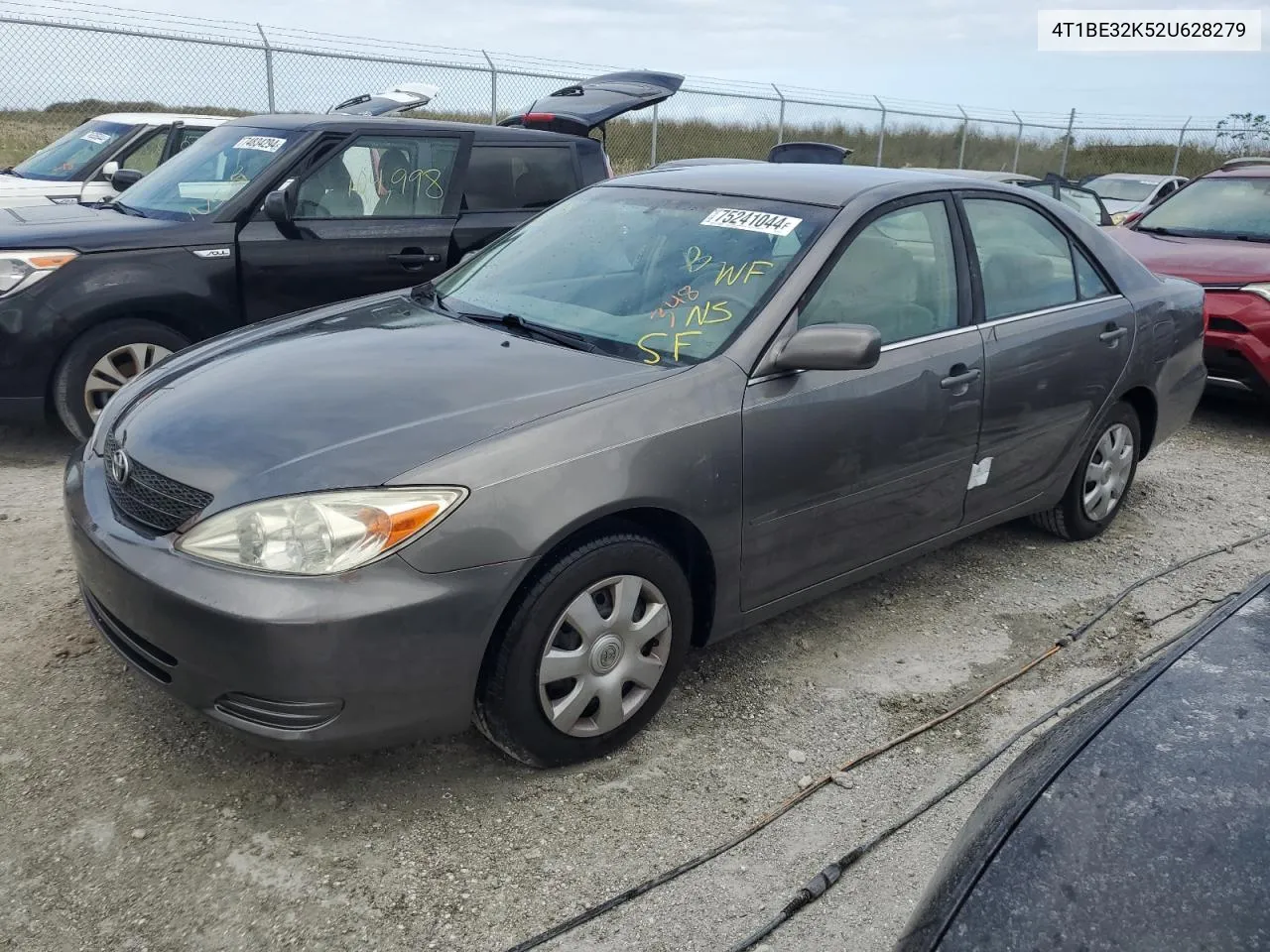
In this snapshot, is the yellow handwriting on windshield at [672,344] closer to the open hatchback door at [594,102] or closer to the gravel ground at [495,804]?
the gravel ground at [495,804]

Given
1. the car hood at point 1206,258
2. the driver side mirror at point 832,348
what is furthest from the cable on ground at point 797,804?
the car hood at point 1206,258

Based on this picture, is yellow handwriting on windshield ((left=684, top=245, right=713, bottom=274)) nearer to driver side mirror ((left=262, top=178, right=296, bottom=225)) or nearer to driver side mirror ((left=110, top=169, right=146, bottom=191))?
driver side mirror ((left=262, top=178, right=296, bottom=225))

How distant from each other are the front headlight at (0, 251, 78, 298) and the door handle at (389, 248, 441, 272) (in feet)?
5.68

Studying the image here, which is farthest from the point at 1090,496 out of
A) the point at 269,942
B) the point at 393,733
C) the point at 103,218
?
the point at 103,218

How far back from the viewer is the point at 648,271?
137 inches

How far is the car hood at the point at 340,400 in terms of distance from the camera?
2561 millimetres

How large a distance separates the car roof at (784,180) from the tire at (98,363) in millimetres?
2648

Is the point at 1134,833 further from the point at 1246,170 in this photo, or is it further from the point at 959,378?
the point at 1246,170

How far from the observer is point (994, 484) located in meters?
4.00

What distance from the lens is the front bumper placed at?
93.7 inches

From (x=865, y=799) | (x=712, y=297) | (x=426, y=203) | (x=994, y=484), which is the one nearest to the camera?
(x=865, y=799)

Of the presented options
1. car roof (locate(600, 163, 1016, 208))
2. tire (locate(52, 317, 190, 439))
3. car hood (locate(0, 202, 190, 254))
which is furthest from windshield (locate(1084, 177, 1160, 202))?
tire (locate(52, 317, 190, 439))

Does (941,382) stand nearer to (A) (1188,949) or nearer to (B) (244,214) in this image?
(A) (1188,949)

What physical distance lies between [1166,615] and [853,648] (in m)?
1.34
